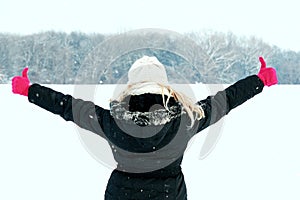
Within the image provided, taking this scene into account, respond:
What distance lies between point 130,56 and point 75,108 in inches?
63.7

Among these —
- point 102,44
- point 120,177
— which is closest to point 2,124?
point 102,44

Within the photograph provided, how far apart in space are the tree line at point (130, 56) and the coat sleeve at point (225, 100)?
90 centimetres

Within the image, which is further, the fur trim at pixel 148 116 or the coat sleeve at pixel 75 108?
the coat sleeve at pixel 75 108

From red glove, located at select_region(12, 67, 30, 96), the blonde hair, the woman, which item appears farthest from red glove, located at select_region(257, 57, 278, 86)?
red glove, located at select_region(12, 67, 30, 96)

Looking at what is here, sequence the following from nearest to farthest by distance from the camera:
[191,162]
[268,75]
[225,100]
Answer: [225,100] < [268,75] < [191,162]

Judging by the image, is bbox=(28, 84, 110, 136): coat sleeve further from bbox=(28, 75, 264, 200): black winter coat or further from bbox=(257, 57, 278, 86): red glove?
bbox=(257, 57, 278, 86): red glove

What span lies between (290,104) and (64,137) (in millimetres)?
5437

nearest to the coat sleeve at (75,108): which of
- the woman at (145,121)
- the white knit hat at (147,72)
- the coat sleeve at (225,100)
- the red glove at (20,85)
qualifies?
the woman at (145,121)

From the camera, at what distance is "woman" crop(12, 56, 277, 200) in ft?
6.31

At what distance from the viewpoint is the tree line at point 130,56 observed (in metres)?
3.36

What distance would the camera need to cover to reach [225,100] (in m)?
2.20

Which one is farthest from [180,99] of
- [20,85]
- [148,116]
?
[20,85]

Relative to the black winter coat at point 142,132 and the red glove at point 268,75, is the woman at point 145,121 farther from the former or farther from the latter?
the red glove at point 268,75

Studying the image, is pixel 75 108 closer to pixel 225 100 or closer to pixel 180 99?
pixel 180 99
